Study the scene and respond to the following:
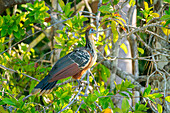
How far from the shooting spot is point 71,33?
3.06m

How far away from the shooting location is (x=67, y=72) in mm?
2527

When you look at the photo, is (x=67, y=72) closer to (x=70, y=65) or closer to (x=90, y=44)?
(x=70, y=65)

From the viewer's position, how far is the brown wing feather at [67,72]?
246 centimetres

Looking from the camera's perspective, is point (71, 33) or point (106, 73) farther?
point (106, 73)

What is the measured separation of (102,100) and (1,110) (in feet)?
3.12

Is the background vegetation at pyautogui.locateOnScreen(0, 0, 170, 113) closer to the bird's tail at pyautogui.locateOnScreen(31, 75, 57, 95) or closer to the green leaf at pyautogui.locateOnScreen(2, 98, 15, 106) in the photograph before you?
the green leaf at pyautogui.locateOnScreen(2, 98, 15, 106)

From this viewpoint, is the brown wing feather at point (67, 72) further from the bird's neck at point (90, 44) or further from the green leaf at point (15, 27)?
the green leaf at point (15, 27)

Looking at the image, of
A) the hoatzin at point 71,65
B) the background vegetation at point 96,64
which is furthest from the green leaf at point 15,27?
the hoatzin at point 71,65

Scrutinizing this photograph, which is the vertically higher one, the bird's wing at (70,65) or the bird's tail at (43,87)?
the bird's wing at (70,65)

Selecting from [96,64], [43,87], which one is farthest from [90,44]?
[43,87]

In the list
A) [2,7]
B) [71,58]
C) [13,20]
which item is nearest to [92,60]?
[71,58]

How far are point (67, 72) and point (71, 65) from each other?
0.11 m

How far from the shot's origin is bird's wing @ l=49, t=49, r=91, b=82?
8.14ft

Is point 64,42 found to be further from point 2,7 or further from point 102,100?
point 2,7
